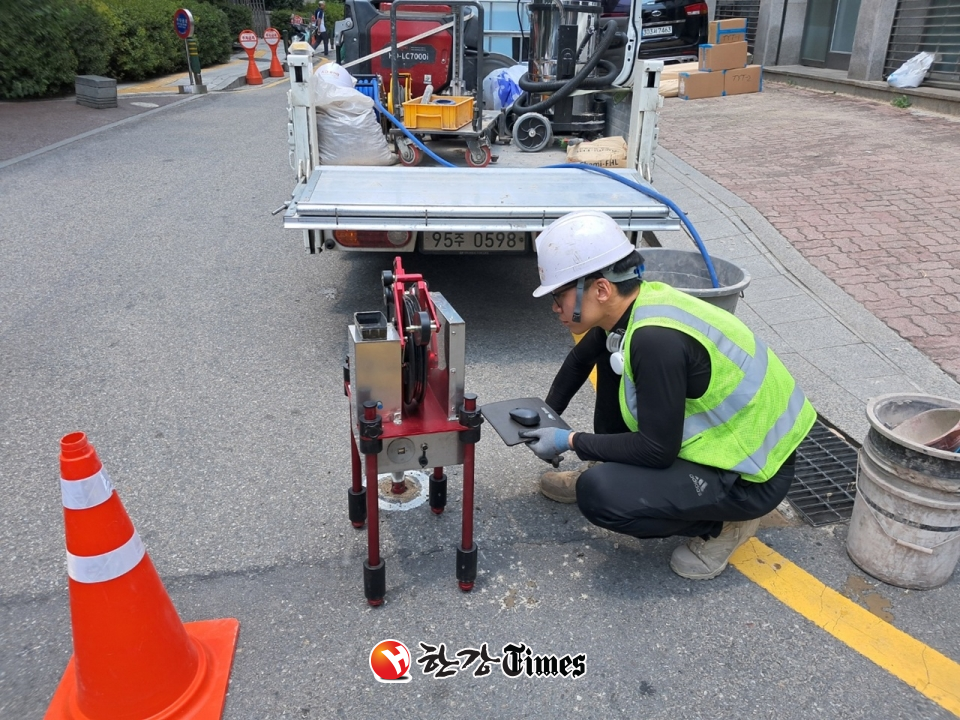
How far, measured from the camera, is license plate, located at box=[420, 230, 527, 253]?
4387mm

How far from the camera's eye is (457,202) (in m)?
4.30

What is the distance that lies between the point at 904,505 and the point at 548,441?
1.24 m

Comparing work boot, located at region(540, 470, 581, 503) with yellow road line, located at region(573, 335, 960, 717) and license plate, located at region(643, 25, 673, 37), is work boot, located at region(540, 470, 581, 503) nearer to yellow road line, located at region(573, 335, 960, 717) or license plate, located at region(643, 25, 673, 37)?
yellow road line, located at region(573, 335, 960, 717)

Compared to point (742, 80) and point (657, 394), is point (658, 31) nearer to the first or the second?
point (742, 80)

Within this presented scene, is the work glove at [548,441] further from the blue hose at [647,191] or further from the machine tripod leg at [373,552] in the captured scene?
the blue hose at [647,191]

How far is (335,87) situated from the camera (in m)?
5.30

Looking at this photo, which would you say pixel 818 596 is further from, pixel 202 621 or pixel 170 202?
pixel 170 202

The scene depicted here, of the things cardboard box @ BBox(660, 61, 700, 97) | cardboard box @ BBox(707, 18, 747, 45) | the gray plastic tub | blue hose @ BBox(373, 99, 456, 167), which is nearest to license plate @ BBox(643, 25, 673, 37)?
cardboard box @ BBox(660, 61, 700, 97)

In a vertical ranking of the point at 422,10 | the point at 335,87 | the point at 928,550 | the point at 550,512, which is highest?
the point at 422,10

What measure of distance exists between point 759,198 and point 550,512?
4846mm

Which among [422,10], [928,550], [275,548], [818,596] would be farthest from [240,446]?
[422,10]

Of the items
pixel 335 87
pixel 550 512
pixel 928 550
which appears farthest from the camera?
pixel 335 87

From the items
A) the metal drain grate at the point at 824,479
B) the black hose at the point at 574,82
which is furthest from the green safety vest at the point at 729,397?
the black hose at the point at 574,82

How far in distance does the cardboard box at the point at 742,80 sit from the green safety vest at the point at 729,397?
11465 mm
